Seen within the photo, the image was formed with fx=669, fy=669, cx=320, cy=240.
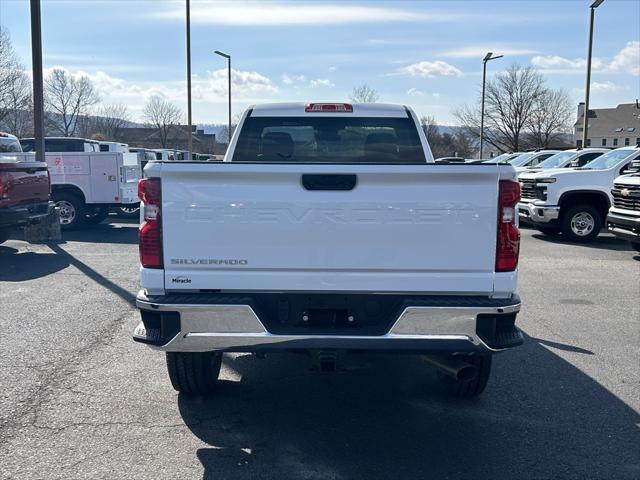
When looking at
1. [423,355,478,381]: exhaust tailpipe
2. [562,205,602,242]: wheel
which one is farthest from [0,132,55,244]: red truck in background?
[562,205,602,242]: wheel

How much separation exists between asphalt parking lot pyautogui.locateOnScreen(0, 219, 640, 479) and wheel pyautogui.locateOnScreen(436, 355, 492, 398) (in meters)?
0.08

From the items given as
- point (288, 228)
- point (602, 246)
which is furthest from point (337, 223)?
point (602, 246)

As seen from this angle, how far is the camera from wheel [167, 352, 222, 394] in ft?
15.1

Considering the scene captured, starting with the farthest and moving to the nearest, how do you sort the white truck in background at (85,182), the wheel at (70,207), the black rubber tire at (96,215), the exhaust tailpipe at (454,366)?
1. the black rubber tire at (96,215)
2. the wheel at (70,207)
3. the white truck in background at (85,182)
4. the exhaust tailpipe at (454,366)

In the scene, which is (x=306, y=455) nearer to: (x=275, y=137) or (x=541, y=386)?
(x=541, y=386)

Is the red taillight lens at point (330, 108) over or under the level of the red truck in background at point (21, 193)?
over

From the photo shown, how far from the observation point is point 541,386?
5.25m

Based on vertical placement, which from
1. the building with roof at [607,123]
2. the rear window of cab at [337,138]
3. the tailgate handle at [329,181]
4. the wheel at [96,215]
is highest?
the building with roof at [607,123]

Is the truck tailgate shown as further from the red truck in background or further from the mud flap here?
the mud flap

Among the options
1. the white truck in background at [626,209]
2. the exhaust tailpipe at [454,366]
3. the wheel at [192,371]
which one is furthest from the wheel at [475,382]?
the white truck in background at [626,209]

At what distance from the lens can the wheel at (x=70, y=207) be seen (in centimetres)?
1559

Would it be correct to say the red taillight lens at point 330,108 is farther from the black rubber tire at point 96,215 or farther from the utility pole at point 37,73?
the black rubber tire at point 96,215

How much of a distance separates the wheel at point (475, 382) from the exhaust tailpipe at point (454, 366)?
0.22m

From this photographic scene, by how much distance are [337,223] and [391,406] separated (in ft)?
5.60
